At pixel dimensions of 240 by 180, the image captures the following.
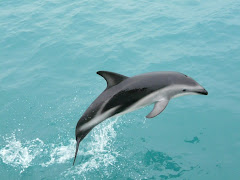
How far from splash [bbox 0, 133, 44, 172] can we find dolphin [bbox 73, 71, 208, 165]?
3.50 m

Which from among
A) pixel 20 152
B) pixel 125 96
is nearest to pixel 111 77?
pixel 125 96

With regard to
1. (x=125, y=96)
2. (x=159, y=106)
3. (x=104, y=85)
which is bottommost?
(x=104, y=85)

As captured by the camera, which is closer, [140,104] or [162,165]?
[140,104]

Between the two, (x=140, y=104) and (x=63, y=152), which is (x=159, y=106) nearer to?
(x=140, y=104)

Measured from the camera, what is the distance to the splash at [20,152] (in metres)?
9.77

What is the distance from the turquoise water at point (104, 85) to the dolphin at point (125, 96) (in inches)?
106

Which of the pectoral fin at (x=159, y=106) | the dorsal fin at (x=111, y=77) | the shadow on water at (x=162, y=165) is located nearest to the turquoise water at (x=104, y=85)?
the shadow on water at (x=162, y=165)

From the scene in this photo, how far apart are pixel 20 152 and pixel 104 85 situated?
4633 mm

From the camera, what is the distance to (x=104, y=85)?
43.5 feet

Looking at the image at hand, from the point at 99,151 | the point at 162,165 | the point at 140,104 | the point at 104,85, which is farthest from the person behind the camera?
the point at 104,85

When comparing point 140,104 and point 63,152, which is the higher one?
point 140,104

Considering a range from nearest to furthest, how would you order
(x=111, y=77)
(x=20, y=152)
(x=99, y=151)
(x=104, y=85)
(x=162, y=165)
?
1. (x=111, y=77)
2. (x=162, y=165)
3. (x=99, y=151)
4. (x=20, y=152)
5. (x=104, y=85)

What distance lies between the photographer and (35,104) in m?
12.4

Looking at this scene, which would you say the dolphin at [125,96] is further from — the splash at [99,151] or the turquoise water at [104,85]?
the turquoise water at [104,85]
